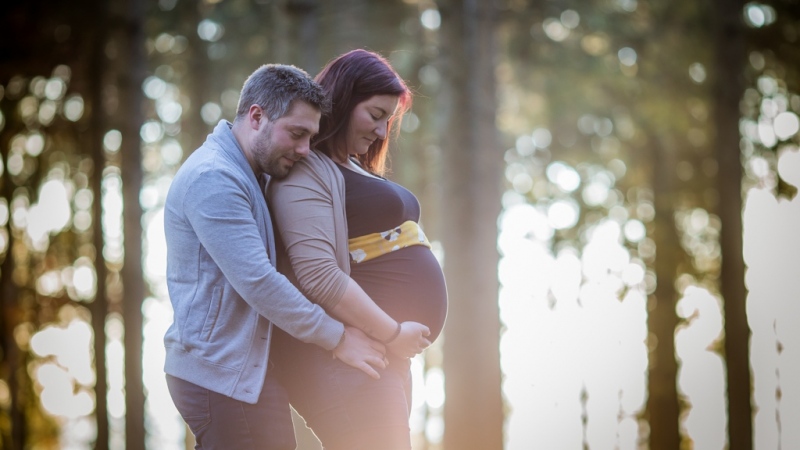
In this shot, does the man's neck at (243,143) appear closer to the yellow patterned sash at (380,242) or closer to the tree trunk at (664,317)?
the yellow patterned sash at (380,242)

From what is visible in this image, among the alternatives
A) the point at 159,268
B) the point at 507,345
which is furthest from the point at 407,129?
the point at 507,345

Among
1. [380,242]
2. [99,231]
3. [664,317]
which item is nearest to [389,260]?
[380,242]

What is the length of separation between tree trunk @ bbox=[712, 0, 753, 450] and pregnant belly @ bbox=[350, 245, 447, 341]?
7026mm

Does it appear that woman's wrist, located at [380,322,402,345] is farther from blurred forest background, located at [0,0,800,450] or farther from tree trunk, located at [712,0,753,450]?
tree trunk, located at [712,0,753,450]

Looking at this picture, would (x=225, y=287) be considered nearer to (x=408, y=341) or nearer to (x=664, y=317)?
(x=408, y=341)

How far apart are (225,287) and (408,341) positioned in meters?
0.62

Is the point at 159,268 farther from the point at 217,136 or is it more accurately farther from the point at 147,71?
the point at 217,136

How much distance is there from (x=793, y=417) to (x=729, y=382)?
448 cm

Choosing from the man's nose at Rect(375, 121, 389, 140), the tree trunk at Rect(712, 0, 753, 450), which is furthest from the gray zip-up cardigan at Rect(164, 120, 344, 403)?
the tree trunk at Rect(712, 0, 753, 450)

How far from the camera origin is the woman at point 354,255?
304 cm

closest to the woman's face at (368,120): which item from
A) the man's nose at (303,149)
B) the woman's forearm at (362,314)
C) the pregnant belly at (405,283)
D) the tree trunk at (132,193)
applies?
the man's nose at (303,149)

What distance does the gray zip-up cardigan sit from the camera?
2.88 m

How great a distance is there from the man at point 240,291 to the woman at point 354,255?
0.25 ft

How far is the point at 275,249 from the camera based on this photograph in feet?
10.3
